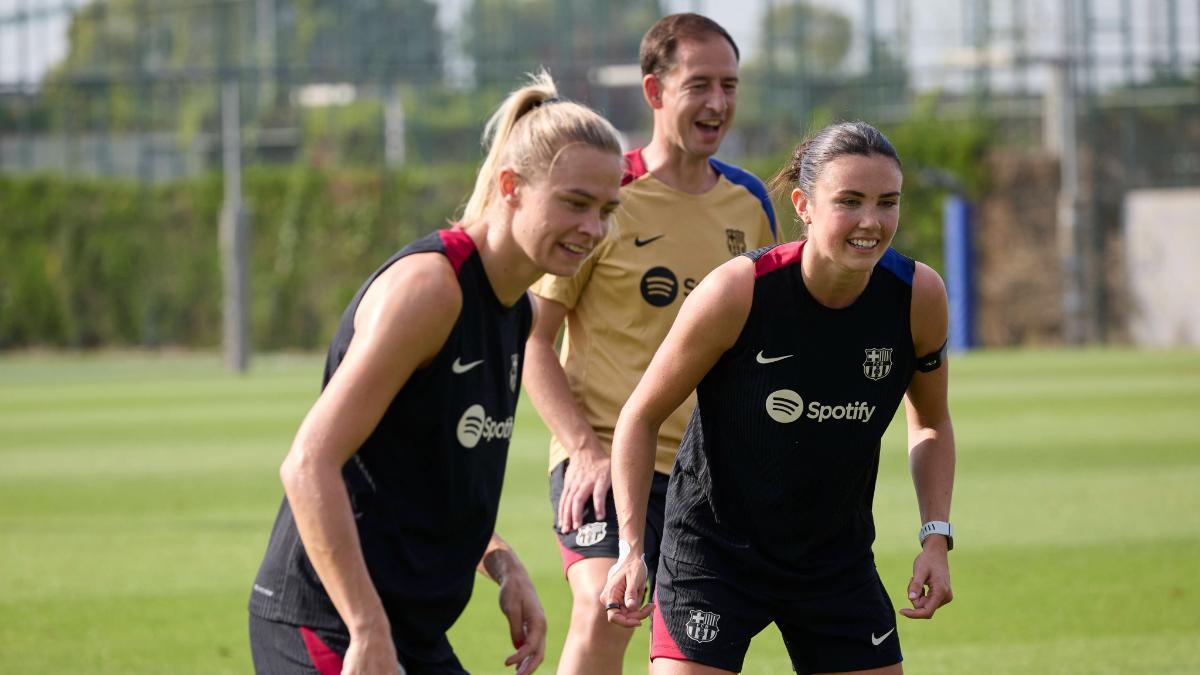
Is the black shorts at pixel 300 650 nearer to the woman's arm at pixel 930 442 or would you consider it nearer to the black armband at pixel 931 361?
the woman's arm at pixel 930 442

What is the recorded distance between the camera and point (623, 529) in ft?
14.0

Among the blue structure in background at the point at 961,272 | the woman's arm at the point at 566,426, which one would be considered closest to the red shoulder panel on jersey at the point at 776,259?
the woman's arm at the point at 566,426

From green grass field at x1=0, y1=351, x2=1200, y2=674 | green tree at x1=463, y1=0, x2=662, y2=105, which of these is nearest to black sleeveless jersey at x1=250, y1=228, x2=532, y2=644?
green grass field at x1=0, y1=351, x2=1200, y2=674

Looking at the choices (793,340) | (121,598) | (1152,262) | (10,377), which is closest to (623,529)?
(793,340)

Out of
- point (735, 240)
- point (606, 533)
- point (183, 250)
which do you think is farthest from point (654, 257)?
point (183, 250)

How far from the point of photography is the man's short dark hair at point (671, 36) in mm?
5559

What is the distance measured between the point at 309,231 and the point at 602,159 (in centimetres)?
3656

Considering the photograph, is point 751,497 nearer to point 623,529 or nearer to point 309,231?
point 623,529

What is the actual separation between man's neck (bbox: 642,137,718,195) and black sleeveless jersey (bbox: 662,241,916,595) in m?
1.40

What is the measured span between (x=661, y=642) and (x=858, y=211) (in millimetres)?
1245

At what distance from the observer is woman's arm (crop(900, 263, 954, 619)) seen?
14.3 feet

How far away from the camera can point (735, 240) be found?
5734 millimetres

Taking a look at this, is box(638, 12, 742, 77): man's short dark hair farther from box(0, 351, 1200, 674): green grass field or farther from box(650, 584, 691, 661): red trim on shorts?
box(0, 351, 1200, 674): green grass field

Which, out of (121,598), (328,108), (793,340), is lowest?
(121,598)
